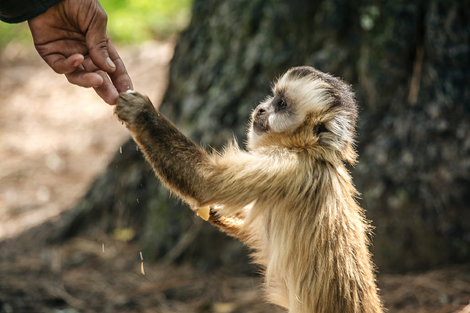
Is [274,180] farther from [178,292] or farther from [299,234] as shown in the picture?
[178,292]

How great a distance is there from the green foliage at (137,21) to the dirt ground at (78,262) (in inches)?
101

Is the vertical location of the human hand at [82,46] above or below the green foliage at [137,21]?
below

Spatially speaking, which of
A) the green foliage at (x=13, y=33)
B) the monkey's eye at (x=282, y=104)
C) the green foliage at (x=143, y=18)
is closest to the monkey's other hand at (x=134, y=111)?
the monkey's eye at (x=282, y=104)

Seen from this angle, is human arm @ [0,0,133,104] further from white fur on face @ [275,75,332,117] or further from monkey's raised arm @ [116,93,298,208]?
white fur on face @ [275,75,332,117]

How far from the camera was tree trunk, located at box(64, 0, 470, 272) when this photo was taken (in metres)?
3.95

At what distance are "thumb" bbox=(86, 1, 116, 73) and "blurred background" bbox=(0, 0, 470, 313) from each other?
1.85 metres

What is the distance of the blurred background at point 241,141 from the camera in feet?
13.0

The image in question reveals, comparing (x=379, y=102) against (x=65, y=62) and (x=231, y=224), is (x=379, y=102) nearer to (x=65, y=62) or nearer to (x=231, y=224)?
(x=231, y=224)

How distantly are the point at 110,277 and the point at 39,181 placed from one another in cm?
255

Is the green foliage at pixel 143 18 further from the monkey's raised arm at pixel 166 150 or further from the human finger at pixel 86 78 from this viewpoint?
the monkey's raised arm at pixel 166 150

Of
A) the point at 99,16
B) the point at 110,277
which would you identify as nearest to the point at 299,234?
the point at 99,16

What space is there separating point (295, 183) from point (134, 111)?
3.52 ft

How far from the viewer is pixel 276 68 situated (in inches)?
172

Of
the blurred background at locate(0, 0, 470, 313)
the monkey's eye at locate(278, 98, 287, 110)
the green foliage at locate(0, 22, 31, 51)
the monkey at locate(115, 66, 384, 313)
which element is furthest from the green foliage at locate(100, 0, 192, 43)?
the monkey at locate(115, 66, 384, 313)
